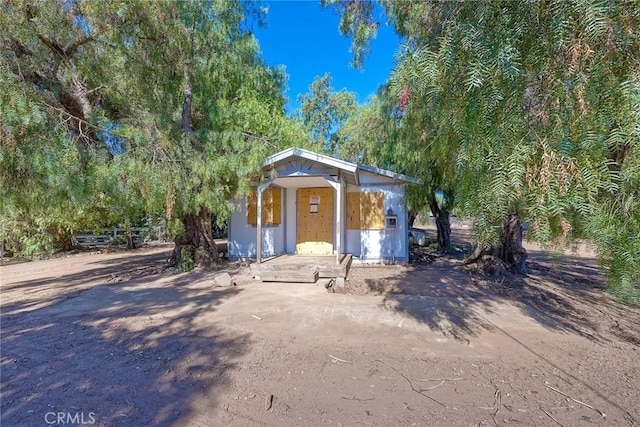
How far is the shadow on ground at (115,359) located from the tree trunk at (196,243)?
328 cm

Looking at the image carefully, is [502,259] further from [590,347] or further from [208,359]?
[208,359]

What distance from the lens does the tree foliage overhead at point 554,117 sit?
1629 mm

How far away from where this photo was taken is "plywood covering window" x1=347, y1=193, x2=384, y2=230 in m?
10.2

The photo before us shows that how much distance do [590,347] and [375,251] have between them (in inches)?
256

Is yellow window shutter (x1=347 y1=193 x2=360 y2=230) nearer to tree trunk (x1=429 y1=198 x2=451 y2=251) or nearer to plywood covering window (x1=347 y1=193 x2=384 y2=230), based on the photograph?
plywood covering window (x1=347 y1=193 x2=384 y2=230)

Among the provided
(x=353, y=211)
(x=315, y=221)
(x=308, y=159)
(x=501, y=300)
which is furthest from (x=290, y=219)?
(x=501, y=300)

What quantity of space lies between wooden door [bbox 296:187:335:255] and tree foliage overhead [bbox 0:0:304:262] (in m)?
2.22

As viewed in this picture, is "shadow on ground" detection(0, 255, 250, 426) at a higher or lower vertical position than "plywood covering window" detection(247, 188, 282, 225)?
lower

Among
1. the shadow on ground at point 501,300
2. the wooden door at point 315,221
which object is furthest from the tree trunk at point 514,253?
the wooden door at point 315,221

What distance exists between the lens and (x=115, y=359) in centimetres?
377

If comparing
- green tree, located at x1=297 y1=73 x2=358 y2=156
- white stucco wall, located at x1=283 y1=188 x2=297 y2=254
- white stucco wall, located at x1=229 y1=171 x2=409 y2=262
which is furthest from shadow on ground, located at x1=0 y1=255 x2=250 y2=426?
green tree, located at x1=297 y1=73 x2=358 y2=156

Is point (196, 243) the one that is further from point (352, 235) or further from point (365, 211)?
point (365, 211)

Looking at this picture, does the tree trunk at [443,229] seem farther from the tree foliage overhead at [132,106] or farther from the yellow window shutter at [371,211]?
the tree foliage overhead at [132,106]

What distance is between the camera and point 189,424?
2.56m
